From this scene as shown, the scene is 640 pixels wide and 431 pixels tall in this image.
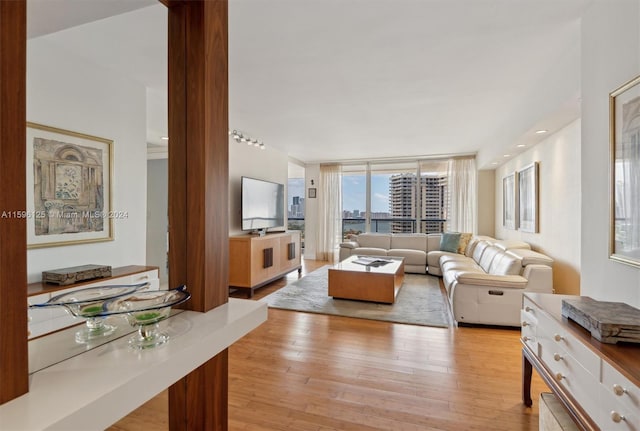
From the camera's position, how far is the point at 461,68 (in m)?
2.67

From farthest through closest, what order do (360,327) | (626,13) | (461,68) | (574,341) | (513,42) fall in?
1. (360,327)
2. (461,68)
3. (513,42)
4. (626,13)
5. (574,341)

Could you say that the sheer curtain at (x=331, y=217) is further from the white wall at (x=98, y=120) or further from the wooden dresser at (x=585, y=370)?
the white wall at (x=98, y=120)

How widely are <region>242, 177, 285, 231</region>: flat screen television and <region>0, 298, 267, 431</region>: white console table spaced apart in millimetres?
4186

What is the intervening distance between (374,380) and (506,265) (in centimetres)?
217

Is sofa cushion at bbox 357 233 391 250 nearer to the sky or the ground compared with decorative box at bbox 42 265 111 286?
nearer to the ground

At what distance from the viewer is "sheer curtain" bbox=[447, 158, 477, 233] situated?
6645 millimetres

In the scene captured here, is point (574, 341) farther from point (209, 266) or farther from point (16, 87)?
point (16, 87)

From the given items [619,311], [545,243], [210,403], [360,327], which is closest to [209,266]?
[210,403]

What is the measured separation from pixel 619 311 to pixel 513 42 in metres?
1.93

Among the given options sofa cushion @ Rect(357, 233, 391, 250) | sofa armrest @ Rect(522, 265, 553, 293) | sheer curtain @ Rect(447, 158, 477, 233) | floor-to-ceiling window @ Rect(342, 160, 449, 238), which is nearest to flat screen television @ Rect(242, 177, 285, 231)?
sofa cushion @ Rect(357, 233, 391, 250)

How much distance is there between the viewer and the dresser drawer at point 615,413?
37.5 inches

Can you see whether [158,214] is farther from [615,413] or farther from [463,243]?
[463,243]

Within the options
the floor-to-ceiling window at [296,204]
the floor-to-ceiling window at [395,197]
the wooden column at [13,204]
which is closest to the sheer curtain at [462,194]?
the floor-to-ceiling window at [395,197]

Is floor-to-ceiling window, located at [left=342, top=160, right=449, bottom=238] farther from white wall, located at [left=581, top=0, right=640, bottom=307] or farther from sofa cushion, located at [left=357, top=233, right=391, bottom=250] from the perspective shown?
white wall, located at [left=581, top=0, right=640, bottom=307]
